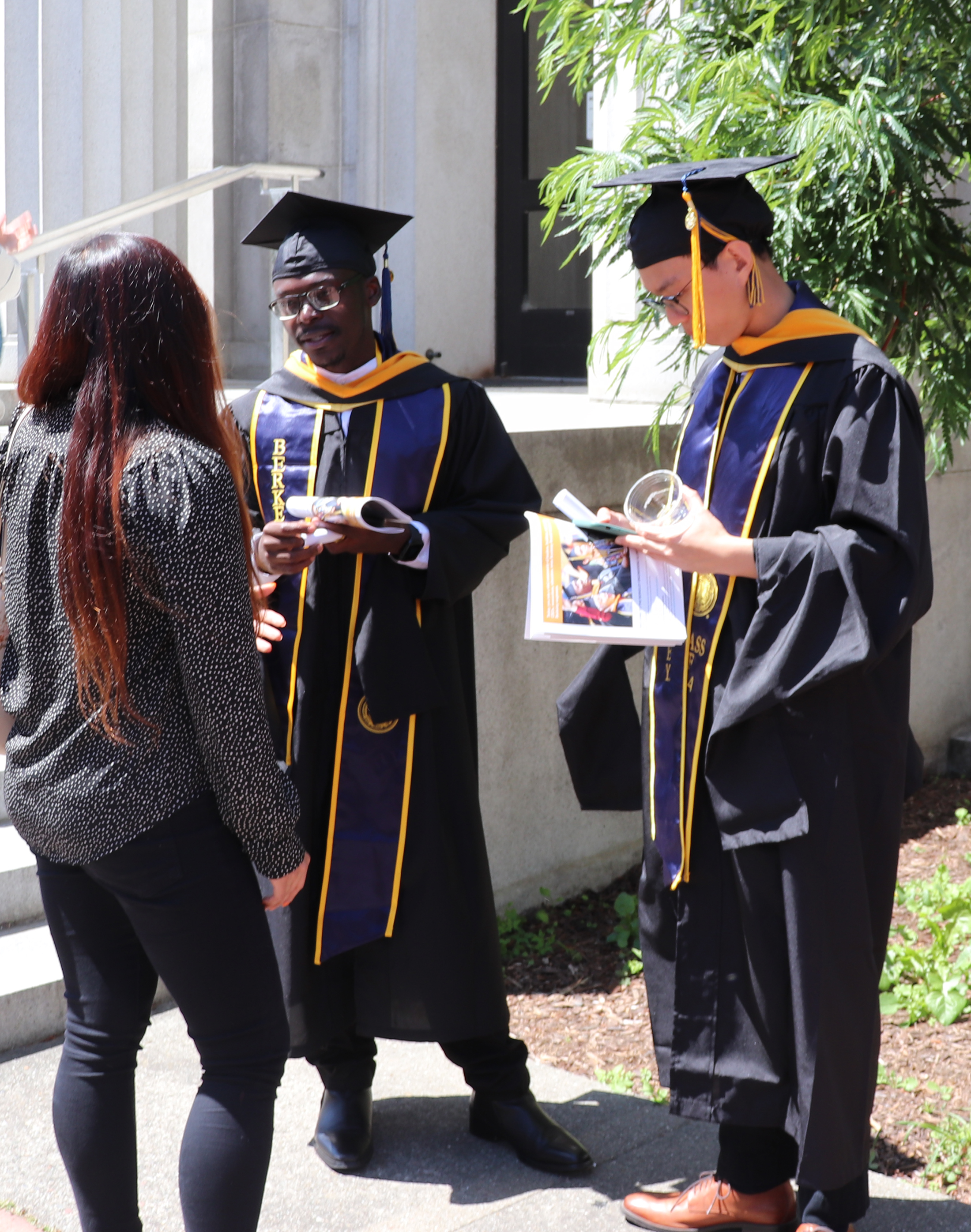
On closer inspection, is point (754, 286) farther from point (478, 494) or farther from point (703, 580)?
point (478, 494)

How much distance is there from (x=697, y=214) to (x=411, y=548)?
93cm

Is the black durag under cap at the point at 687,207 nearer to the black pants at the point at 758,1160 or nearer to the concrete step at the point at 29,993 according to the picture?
the black pants at the point at 758,1160

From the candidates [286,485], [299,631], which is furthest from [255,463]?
[299,631]

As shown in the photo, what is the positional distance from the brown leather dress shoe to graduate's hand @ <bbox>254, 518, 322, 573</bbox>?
1528 mm

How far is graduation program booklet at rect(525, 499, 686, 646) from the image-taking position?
2.56m

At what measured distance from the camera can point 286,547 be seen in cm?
280

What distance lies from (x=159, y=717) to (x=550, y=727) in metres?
2.92

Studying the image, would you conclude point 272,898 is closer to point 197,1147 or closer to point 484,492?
point 197,1147

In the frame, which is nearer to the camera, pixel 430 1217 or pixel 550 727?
pixel 430 1217

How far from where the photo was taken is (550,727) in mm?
4957

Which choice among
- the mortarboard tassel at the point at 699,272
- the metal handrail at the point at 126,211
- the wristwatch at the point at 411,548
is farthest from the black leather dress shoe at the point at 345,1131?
the metal handrail at the point at 126,211

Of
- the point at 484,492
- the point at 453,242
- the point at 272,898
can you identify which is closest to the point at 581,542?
the point at 484,492

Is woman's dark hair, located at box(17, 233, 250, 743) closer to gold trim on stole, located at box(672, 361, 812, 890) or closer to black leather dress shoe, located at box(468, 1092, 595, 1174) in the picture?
gold trim on stole, located at box(672, 361, 812, 890)

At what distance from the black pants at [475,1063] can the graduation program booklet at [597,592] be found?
1140 mm
